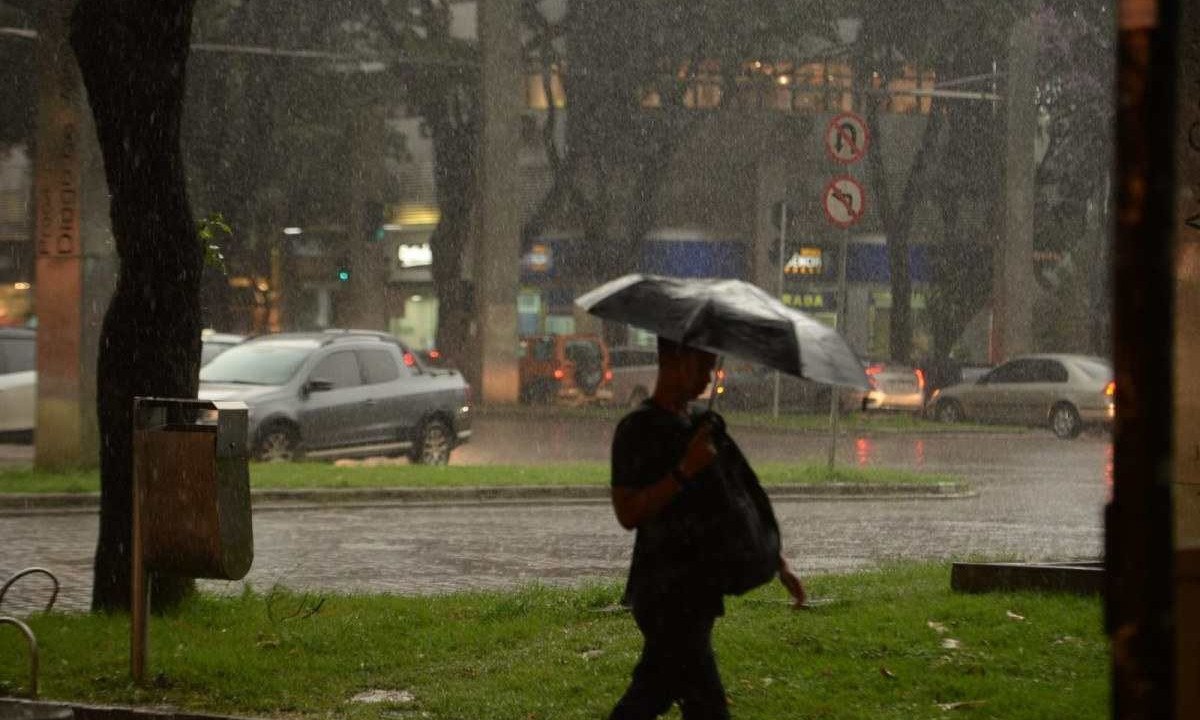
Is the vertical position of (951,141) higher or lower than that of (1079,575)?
higher

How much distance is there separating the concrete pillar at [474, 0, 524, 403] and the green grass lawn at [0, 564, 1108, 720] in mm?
31004

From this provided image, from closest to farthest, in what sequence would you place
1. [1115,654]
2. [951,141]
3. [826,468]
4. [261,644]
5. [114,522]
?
1. [1115,654]
2. [261,644]
3. [114,522]
4. [826,468]
5. [951,141]

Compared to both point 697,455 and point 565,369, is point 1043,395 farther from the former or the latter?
point 697,455

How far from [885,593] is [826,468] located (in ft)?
38.1

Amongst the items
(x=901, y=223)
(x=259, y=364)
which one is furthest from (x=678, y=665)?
(x=901, y=223)

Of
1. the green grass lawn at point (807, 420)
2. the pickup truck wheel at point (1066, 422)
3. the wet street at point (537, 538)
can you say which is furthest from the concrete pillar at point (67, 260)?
the pickup truck wheel at point (1066, 422)

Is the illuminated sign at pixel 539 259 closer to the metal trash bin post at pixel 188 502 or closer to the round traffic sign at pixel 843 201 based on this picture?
the round traffic sign at pixel 843 201

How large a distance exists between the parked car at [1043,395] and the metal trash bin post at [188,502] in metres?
26.0

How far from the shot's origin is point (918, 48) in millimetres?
44969

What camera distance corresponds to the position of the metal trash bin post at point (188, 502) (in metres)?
8.45

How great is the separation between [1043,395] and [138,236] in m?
27.1

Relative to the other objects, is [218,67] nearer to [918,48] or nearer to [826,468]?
[918,48]

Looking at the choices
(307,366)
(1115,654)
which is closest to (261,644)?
(1115,654)

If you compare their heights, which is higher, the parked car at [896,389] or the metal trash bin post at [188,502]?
the metal trash bin post at [188,502]
